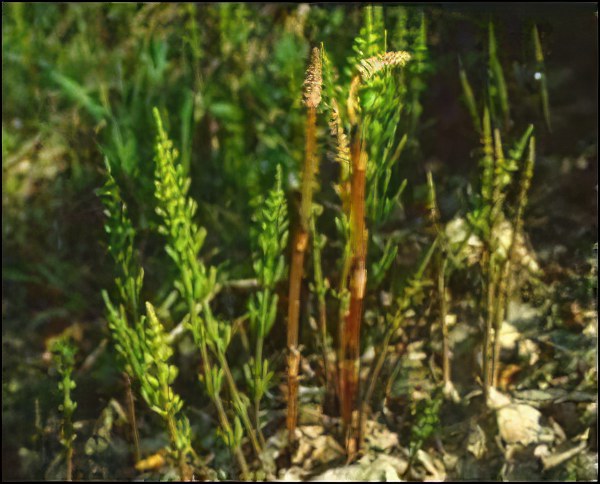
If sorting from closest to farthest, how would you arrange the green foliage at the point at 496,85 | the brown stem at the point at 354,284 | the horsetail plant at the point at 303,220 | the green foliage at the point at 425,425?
1. the horsetail plant at the point at 303,220
2. the brown stem at the point at 354,284
3. the green foliage at the point at 425,425
4. the green foliage at the point at 496,85

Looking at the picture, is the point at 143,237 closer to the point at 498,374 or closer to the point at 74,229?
the point at 74,229

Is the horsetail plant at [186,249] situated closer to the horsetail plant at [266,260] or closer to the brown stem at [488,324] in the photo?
the horsetail plant at [266,260]

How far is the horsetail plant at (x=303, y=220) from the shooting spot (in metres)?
0.85

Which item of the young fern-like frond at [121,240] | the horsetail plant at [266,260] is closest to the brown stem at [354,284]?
the horsetail plant at [266,260]

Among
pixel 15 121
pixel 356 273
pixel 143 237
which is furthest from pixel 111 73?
pixel 356 273

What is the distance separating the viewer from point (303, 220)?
0.99m

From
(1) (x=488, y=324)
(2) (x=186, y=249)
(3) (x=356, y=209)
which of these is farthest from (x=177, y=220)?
(1) (x=488, y=324)

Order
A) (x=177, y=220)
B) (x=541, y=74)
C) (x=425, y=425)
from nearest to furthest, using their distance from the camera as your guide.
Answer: (x=177, y=220), (x=425, y=425), (x=541, y=74)

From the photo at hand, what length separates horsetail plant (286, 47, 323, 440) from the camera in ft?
2.80

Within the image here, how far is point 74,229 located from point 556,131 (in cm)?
105

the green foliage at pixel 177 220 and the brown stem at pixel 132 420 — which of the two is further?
the brown stem at pixel 132 420

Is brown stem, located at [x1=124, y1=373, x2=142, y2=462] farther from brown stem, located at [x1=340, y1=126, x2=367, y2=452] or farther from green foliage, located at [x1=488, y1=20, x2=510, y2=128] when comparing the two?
green foliage, located at [x1=488, y1=20, x2=510, y2=128]

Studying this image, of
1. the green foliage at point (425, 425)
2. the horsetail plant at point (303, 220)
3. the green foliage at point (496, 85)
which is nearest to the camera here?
the horsetail plant at point (303, 220)

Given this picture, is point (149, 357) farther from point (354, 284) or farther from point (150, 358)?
point (354, 284)
